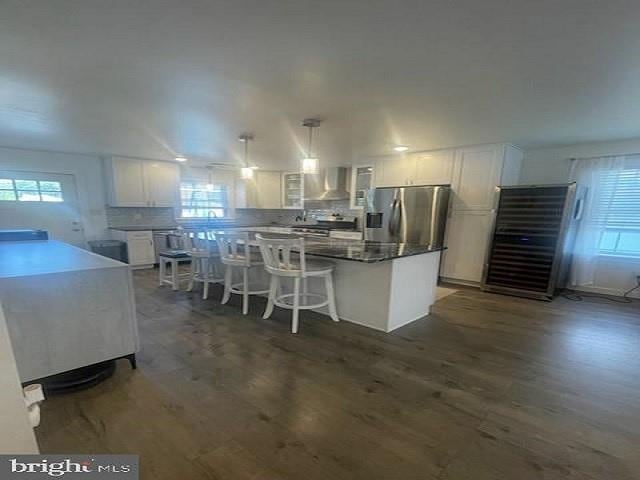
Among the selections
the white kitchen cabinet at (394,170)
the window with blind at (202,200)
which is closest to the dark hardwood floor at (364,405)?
the white kitchen cabinet at (394,170)

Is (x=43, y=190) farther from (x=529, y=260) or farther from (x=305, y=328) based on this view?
(x=529, y=260)

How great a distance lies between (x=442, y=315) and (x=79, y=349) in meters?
3.28

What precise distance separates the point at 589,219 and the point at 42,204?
28.5ft

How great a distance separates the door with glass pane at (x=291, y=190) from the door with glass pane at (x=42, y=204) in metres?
4.15

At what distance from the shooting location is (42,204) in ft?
16.4

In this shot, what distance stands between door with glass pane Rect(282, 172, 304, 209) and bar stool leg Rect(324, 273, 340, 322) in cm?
438

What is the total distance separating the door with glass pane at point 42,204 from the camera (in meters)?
4.70

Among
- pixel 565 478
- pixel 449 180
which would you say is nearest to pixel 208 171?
pixel 449 180

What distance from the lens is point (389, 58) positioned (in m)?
1.86

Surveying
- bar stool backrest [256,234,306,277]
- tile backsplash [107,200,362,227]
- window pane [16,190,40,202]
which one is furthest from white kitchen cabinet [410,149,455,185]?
window pane [16,190,40,202]

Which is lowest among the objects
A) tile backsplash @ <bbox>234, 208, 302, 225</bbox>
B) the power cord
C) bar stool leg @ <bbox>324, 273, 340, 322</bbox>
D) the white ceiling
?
the power cord

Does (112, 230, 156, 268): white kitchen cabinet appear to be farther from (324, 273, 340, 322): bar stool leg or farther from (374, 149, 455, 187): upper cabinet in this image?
(374, 149, 455, 187): upper cabinet

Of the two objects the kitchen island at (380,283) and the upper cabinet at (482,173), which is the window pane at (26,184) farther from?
the upper cabinet at (482,173)

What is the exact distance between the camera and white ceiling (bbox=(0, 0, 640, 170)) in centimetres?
145
